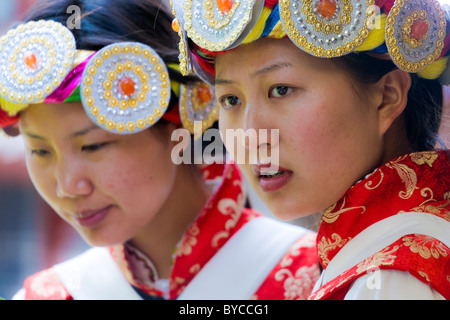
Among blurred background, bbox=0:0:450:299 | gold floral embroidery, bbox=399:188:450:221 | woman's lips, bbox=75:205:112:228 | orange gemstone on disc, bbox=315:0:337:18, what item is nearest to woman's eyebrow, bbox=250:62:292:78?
orange gemstone on disc, bbox=315:0:337:18

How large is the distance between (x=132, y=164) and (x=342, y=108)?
66 centimetres

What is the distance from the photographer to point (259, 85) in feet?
3.94

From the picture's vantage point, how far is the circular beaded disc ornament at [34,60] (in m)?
1.55

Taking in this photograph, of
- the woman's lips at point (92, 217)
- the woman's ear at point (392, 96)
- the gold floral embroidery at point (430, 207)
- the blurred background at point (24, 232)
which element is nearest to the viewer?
the gold floral embroidery at point (430, 207)

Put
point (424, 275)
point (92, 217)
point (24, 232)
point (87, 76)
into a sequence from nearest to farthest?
point (424, 275) < point (87, 76) < point (92, 217) < point (24, 232)

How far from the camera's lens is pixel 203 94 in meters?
1.71

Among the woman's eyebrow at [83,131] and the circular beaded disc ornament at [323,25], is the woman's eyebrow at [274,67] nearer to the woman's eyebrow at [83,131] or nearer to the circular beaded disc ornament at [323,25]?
the circular beaded disc ornament at [323,25]

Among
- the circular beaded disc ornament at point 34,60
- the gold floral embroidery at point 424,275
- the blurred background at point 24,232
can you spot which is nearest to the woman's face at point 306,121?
the gold floral embroidery at point 424,275

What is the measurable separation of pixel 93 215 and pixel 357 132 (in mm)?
792

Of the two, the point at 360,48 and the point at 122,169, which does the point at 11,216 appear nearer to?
the point at 122,169

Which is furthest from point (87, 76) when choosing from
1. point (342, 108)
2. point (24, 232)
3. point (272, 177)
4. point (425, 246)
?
point (24, 232)

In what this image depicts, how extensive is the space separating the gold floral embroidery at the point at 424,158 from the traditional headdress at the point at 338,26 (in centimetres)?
15

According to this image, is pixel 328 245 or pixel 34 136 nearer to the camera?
pixel 328 245

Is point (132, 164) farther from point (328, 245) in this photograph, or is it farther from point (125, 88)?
point (328, 245)
